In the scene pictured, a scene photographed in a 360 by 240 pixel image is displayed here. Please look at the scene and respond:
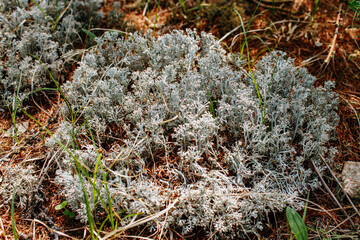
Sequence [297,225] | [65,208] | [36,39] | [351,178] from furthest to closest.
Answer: [36,39] < [351,178] < [65,208] < [297,225]

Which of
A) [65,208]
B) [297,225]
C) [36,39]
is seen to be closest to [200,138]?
[297,225]

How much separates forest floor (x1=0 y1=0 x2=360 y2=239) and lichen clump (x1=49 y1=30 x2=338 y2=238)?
0.59 feet

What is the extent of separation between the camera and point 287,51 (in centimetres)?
358

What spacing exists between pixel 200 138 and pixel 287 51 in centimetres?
185

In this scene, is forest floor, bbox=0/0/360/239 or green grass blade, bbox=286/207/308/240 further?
forest floor, bbox=0/0/360/239

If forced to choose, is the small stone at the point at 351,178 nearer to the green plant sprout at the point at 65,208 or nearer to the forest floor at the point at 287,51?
the forest floor at the point at 287,51

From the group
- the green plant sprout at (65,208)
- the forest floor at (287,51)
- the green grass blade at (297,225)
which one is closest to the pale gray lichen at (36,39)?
the forest floor at (287,51)

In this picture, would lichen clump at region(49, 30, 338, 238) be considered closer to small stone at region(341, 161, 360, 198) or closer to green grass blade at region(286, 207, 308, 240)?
green grass blade at region(286, 207, 308, 240)

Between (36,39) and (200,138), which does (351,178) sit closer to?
(200,138)

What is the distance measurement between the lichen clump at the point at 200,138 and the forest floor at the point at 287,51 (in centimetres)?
18

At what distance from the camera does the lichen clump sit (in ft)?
7.70

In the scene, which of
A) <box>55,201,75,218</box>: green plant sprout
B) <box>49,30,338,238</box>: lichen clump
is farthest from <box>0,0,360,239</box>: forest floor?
<box>49,30,338,238</box>: lichen clump

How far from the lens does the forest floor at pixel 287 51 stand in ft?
7.82

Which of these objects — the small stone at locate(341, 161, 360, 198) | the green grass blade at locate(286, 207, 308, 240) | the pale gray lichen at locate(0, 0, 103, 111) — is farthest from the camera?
the pale gray lichen at locate(0, 0, 103, 111)
